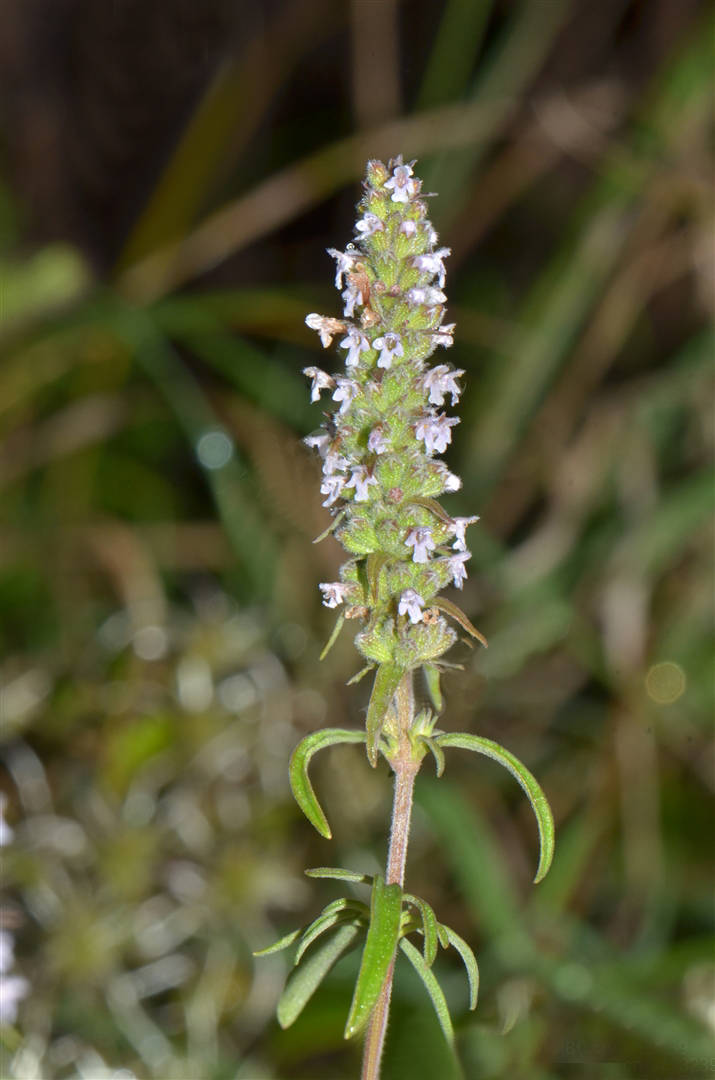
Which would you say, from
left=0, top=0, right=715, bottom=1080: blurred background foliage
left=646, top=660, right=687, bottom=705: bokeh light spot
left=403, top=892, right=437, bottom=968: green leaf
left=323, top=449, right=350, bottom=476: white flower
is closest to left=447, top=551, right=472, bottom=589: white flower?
left=323, top=449, right=350, bottom=476: white flower

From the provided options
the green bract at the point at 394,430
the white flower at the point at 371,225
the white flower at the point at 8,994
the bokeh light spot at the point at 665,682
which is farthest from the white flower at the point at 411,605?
the bokeh light spot at the point at 665,682

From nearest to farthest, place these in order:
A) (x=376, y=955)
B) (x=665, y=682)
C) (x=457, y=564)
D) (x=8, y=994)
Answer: (x=376, y=955) < (x=457, y=564) < (x=8, y=994) < (x=665, y=682)

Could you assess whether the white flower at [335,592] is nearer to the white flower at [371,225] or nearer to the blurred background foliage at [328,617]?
the white flower at [371,225]

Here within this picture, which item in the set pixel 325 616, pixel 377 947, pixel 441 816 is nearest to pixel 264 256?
pixel 325 616

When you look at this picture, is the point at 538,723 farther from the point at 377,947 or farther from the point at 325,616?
the point at 377,947

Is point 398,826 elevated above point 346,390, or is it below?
below

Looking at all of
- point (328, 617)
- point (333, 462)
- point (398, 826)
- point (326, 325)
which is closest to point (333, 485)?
point (333, 462)

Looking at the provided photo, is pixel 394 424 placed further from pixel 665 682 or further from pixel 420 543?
pixel 665 682
